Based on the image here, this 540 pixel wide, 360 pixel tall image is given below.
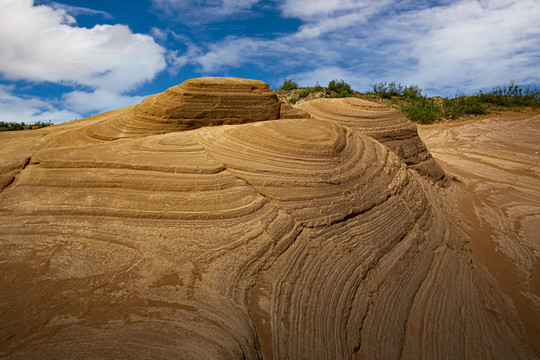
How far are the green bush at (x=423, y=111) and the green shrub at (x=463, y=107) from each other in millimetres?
419

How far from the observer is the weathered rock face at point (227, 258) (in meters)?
2.04

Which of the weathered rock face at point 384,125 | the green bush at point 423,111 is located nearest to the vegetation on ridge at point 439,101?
Result: the green bush at point 423,111

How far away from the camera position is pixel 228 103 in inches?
189

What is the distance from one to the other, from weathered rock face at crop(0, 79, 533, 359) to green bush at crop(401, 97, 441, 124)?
12.0 metres

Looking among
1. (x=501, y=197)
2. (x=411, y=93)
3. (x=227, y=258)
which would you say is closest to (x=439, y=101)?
(x=411, y=93)

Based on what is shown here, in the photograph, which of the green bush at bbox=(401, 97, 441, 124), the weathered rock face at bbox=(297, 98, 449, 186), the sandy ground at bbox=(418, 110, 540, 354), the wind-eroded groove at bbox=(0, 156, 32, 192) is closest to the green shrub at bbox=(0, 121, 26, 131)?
the wind-eroded groove at bbox=(0, 156, 32, 192)

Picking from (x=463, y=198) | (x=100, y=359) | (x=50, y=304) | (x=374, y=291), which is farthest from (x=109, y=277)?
(x=463, y=198)

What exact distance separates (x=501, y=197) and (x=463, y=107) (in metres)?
9.45

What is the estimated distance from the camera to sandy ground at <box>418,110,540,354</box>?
14.5ft

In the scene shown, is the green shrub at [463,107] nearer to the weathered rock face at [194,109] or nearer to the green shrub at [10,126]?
the weathered rock face at [194,109]

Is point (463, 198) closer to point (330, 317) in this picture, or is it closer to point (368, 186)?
point (368, 186)

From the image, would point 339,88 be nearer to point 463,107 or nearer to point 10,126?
point 463,107

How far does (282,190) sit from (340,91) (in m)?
13.4

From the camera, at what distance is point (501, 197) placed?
272 inches
